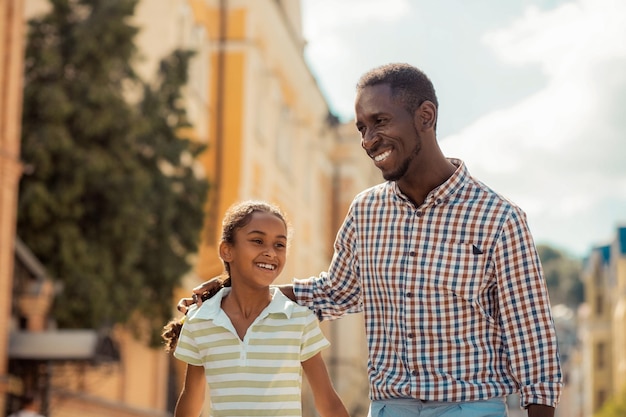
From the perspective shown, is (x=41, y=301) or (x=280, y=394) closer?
(x=280, y=394)

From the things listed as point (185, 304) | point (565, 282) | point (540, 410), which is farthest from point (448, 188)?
point (565, 282)

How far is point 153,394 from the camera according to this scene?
28.6 metres

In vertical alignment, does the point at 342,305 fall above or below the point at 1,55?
below

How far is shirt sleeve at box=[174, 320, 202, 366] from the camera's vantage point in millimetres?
5379

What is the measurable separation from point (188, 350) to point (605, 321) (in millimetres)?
70235

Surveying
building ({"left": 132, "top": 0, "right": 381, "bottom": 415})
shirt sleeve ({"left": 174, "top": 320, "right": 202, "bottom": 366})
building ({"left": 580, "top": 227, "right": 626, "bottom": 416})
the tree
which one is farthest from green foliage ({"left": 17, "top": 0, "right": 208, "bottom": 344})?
building ({"left": 580, "top": 227, "right": 626, "bottom": 416})

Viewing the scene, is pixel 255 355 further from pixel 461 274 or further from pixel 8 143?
pixel 8 143

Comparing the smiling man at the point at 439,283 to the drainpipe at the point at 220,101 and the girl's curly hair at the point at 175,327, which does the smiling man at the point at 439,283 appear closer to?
the girl's curly hair at the point at 175,327

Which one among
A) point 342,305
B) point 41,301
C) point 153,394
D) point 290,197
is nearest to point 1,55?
point 41,301

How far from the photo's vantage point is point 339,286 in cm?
570

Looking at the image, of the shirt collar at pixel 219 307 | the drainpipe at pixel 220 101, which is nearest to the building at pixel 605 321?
the drainpipe at pixel 220 101

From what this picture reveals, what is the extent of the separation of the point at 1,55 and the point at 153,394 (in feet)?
37.8

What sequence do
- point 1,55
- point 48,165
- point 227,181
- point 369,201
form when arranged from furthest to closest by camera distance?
point 227,181, point 48,165, point 1,55, point 369,201

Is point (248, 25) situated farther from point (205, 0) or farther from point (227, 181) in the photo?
point (227, 181)
